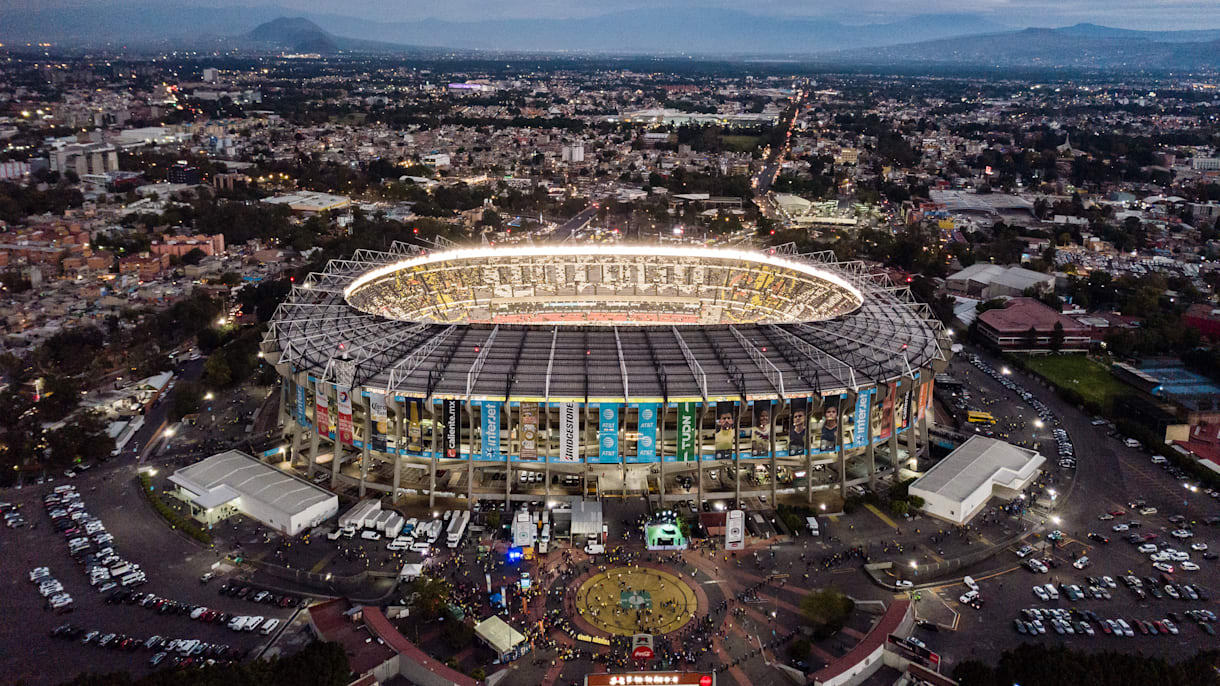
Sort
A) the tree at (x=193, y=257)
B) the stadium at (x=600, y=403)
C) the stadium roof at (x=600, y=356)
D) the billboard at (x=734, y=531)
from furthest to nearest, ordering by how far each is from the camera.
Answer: the tree at (x=193, y=257) < the stadium roof at (x=600, y=356) < the stadium at (x=600, y=403) < the billboard at (x=734, y=531)

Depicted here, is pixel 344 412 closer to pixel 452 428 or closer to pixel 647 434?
pixel 452 428

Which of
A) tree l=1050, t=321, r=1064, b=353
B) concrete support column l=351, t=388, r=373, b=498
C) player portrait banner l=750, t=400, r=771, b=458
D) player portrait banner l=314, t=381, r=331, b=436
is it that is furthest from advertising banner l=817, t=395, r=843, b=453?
tree l=1050, t=321, r=1064, b=353

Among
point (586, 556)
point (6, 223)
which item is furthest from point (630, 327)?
point (6, 223)

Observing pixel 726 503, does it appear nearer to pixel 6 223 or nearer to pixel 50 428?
pixel 50 428

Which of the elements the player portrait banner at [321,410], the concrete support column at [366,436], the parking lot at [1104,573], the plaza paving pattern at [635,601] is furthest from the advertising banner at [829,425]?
the player portrait banner at [321,410]

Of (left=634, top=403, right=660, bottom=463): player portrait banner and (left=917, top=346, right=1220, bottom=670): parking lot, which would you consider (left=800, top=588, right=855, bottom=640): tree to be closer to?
(left=917, top=346, right=1220, bottom=670): parking lot

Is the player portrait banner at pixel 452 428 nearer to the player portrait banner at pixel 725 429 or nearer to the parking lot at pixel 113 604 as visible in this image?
the parking lot at pixel 113 604
